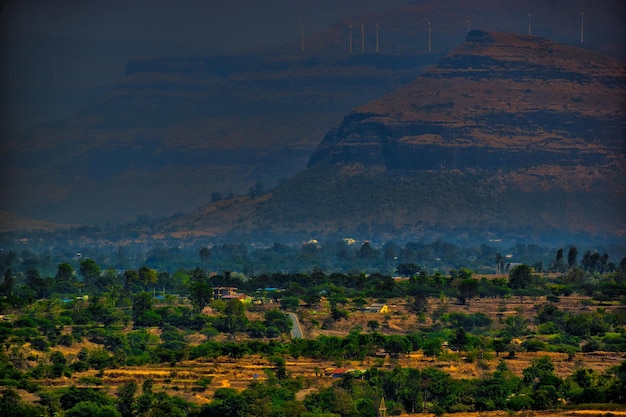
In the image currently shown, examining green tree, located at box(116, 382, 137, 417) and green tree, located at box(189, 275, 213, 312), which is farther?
green tree, located at box(189, 275, 213, 312)

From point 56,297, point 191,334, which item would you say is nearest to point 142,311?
point 191,334

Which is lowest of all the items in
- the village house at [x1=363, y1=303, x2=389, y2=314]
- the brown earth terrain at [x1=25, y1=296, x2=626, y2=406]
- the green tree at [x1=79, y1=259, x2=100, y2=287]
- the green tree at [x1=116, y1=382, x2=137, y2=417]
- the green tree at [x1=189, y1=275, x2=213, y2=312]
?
the green tree at [x1=79, y1=259, x2=100, y2=287]

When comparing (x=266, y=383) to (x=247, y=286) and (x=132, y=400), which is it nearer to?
(x=132, y=400)

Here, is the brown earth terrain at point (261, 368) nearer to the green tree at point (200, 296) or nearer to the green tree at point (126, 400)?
the green tree at point (126, 400)

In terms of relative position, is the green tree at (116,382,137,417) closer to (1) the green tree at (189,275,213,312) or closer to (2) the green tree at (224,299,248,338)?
(2) the green tree at (224,299,248,338)

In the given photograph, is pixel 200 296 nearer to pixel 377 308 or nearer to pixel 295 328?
pixel 295 328

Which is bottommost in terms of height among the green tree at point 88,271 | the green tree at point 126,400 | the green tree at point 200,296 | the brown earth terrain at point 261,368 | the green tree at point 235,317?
the green tree at point 88,271

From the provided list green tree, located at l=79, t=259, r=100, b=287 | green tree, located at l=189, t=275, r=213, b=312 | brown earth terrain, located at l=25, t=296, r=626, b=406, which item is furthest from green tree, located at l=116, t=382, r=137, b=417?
green tree, located at l=79, t=259, r=100, b=287

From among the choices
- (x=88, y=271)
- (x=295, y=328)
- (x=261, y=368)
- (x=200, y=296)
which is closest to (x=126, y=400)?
(x=261, y=368)

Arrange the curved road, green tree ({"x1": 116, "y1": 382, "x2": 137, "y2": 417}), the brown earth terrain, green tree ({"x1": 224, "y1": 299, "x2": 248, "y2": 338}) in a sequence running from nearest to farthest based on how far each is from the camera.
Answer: green tree ({"x1": 116, "y1": 382, "x2": 137, "y2": 417})
the brown earth terrain
the curved road
green tree ({"x1": 224, "y1": 299, "x2": 248, "y2": 338})

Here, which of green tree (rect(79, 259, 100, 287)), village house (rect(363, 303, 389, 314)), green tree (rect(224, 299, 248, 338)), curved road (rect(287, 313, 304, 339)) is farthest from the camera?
green tree (rect(79, 259, 100, 287))

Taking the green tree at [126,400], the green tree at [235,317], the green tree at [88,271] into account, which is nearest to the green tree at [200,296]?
the green tree at [235,317]
